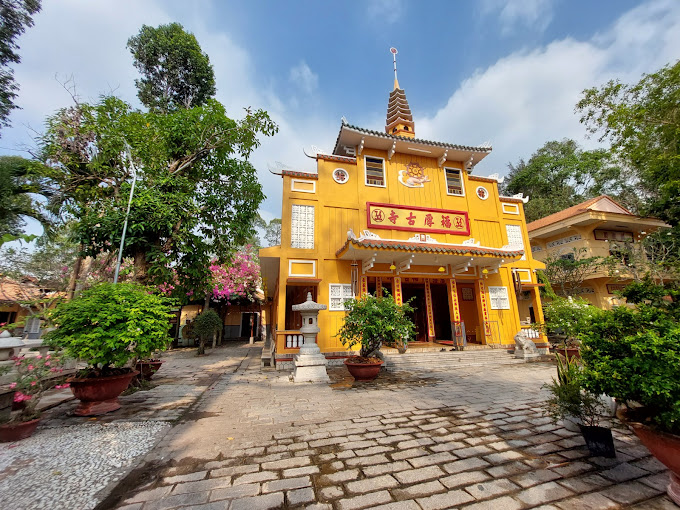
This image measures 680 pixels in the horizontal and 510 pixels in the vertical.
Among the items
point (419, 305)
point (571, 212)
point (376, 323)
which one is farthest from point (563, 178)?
point (376, 323)

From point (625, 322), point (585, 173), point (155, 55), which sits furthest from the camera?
point (585, 173)

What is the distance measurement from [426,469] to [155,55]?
1700cm

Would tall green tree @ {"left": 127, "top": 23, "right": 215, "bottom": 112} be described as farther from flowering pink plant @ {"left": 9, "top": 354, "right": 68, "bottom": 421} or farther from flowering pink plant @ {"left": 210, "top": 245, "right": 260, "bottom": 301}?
flowering pink plant @ {"left": 9, "top": 354, "right": 68, "bottom": 421}

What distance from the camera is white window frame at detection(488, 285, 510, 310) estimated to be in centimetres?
1037

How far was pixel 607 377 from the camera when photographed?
7.19ft

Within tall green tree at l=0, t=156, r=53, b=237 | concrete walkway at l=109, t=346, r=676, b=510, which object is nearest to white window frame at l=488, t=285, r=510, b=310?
concrete walkway at l=109, t=346, r=676, b=510

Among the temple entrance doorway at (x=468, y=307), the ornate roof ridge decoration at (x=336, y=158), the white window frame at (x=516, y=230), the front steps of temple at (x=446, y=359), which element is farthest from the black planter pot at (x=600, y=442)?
the white window frame at (x=516, y=230)

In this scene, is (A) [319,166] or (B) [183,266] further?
(A) [319,166]

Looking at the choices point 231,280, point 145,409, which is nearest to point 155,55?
point 231,280

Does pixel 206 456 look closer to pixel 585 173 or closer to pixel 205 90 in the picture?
pixel 205 90

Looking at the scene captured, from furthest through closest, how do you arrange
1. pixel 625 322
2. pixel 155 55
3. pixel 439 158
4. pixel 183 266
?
pixel 155 55, pixel 439 158, pixel 183 266, pixel 625 322

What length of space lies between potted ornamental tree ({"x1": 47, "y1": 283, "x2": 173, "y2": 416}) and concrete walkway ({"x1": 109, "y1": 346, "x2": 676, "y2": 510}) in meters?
1.27

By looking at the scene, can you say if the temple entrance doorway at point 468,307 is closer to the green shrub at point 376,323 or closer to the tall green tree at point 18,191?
the green shrub at point 376,323

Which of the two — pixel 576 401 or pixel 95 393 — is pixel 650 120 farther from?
pixel 95 393
